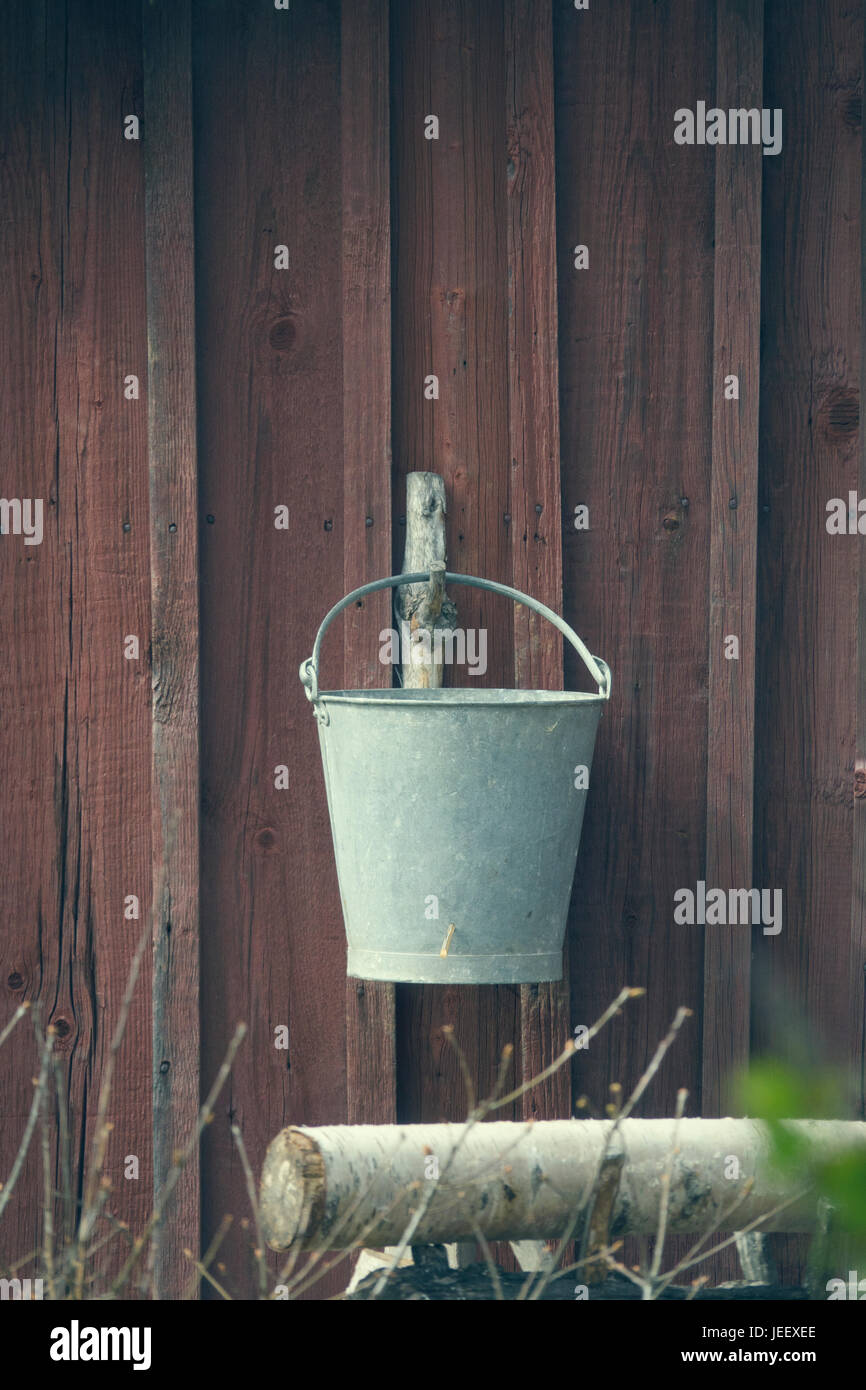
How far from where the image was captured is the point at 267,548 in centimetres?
301

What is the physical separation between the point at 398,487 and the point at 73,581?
739mm

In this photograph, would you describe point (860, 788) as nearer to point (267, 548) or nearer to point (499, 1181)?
point (499, 1181)

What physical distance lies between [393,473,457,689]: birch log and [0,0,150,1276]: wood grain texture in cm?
58

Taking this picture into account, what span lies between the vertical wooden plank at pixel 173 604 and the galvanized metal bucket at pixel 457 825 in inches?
19.3

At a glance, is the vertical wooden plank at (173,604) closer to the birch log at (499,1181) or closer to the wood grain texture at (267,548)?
the wood grain texture at (267,548)

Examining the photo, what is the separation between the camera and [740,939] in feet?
9.93

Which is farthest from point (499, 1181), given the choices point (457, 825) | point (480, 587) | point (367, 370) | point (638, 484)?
point (367, 370)

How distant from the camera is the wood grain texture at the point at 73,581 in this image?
2.96m

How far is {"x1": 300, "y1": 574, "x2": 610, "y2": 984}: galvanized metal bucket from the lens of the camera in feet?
8.18
